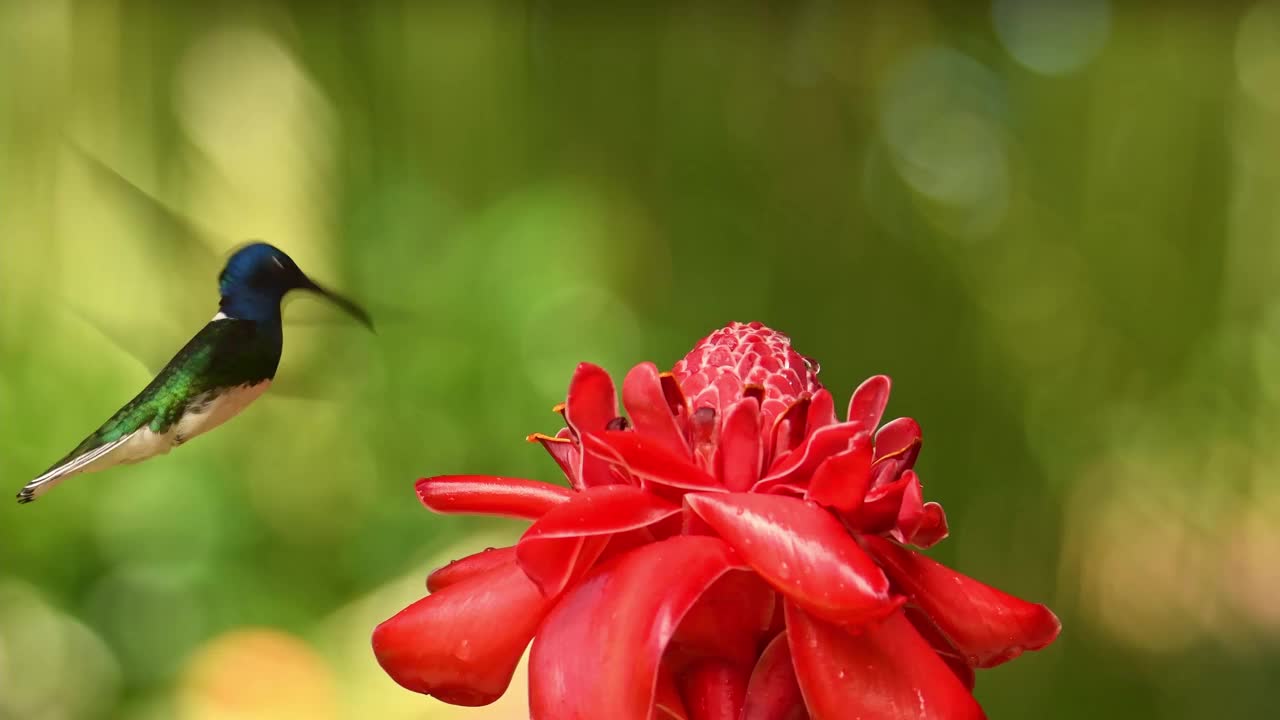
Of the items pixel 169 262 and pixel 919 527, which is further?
pixel 169 262

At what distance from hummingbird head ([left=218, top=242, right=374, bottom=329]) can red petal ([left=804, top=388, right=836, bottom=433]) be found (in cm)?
59

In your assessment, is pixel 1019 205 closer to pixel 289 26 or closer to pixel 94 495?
pixel 289 26

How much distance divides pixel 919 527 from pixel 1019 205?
3.55 ft

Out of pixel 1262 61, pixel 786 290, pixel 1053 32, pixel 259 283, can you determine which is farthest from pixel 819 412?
pixel 1262 61

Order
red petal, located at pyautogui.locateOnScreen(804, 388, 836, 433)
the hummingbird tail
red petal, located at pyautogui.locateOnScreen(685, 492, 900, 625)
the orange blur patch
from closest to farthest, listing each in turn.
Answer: red petal, located at pyautogui.locateOnScreen(685, 492, 900, 625)
red petal, located at pyautogui.locateOnScreen(804, 388, 836, 433)
the hummingbird tail
the orange blur patch

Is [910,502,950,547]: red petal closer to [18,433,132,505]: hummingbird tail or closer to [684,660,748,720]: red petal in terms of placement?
[684,660,748,720]: red petal

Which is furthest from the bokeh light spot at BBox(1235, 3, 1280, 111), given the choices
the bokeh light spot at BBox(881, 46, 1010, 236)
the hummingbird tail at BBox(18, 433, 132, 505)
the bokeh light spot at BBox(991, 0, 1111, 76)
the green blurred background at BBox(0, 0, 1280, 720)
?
the hummingbird tail at BBox(18, 433, 132, 505)

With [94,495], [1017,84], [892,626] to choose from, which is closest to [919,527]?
[892,626]

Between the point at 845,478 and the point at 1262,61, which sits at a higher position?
the point at 1262,61

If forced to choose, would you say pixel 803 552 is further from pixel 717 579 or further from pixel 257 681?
pixel 257 681

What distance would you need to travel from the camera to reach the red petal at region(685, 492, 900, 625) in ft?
0.93

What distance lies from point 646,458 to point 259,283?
660 mm

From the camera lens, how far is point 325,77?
1.30 meters

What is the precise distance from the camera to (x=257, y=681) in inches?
51.3
